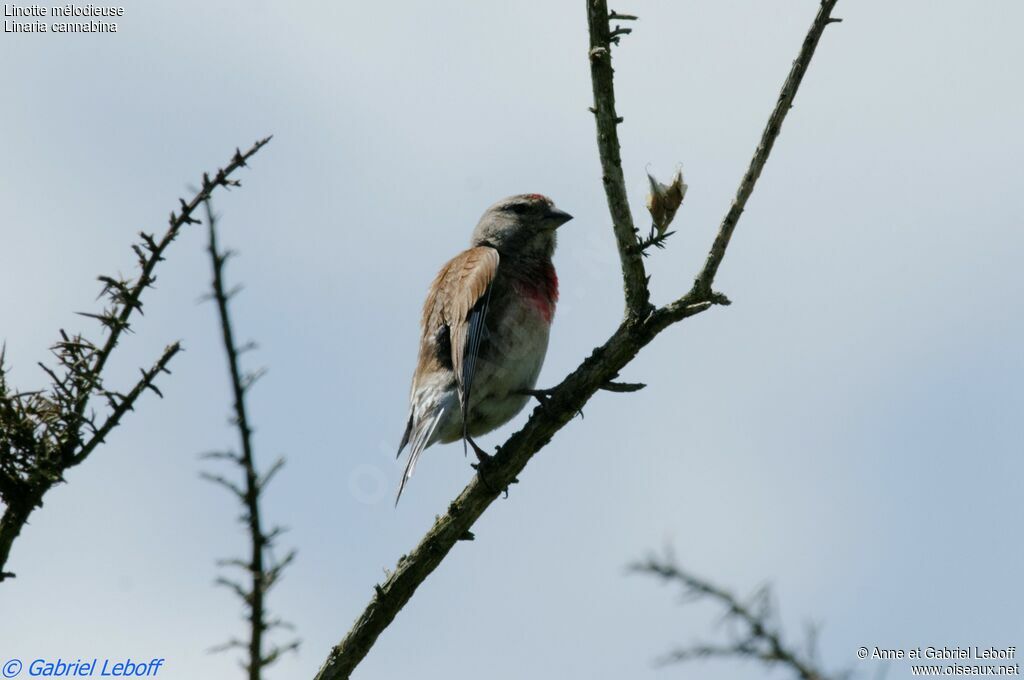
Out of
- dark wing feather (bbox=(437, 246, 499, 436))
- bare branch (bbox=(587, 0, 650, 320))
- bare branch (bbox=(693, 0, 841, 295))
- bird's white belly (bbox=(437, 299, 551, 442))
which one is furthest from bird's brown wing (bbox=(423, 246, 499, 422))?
bare branch (bbox=(693, 0, 841, 295))

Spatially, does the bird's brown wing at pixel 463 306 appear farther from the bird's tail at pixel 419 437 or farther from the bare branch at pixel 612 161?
the bare branch at pixel 612 161

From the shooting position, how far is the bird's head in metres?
7.84

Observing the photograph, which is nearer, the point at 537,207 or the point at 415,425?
the point at 415,425

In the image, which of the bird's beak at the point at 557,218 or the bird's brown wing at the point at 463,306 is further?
the bird's beak at the point at 557,218

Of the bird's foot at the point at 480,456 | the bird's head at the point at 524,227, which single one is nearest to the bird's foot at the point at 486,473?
the bird's foot at the point at 480,456

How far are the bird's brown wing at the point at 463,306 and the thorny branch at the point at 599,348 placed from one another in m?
0.92

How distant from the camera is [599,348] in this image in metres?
5.47

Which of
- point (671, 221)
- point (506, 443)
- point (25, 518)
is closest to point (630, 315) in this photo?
point (671, 221)

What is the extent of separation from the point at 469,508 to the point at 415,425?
126 centimetres

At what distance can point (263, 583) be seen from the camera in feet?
6.80

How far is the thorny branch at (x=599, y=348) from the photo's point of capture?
5.03 metres

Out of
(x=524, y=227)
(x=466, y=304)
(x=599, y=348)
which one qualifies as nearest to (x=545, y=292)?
(x=466, y=304)

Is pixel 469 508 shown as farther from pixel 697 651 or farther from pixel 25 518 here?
pixel 697 651

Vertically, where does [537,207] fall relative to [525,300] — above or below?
above
